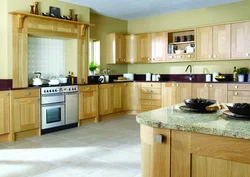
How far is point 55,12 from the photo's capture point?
17.4ft

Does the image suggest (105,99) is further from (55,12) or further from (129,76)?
(55,12)

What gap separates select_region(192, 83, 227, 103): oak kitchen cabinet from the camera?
5441 mm

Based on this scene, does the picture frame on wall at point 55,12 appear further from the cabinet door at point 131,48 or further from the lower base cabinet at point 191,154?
the lower base cabinet at point 191,154

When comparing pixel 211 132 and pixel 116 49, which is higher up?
pixel 116 49

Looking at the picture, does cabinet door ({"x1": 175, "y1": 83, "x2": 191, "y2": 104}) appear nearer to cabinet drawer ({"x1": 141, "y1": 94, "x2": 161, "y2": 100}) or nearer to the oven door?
cabinet drawer ({"x1": 141, "y1": 94, "x2": 161, "y2": 100})

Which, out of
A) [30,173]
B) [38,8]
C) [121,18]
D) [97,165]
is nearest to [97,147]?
[97,165]

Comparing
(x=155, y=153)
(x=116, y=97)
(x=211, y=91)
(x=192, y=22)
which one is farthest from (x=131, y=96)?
(x=155, y=153)

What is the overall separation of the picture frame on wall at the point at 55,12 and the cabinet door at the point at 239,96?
4.03m

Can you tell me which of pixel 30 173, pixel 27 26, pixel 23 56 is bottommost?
pixel 30 173

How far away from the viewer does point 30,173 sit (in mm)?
2990

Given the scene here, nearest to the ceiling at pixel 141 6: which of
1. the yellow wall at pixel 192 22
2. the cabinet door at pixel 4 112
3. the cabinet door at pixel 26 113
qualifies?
the yellow wall at pixel 192 22

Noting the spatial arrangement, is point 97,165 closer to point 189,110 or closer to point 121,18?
point 189,110

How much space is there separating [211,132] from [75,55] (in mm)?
4727

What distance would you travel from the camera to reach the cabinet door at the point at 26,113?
443cm
